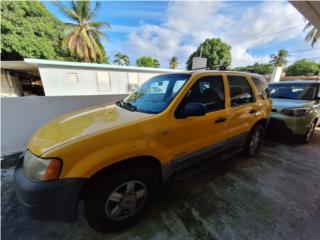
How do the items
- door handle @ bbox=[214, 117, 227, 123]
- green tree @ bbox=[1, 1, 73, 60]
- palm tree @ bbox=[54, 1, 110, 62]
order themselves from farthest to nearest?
palm tree @ bbox=[54, 1, 110, 62]
green tree @ bbox=[1, 1, 73, 60]
door handle @ bbox=[214, 117, 227, 123]

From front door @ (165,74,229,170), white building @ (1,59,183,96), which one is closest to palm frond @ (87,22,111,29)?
white building @ (1,59,183,96)

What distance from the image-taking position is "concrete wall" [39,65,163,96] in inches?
434

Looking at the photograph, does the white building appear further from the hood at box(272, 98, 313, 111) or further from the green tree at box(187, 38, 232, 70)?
the green tree at box(187, 38, 232, 70)

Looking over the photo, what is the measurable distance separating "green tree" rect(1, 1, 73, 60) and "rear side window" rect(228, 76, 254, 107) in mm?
18402

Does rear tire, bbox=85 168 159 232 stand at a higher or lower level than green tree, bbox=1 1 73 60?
lower

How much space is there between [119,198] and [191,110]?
4.24ft

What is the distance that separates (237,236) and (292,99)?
15.2 feet

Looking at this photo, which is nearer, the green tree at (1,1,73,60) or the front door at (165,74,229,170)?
the front door at (165,74,229,170)

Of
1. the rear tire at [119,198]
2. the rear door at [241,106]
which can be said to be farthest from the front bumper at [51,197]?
the rear door at [241,106]

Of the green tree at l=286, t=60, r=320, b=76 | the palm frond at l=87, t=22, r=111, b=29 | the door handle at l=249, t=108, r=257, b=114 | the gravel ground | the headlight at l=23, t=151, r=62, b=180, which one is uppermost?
the palm frond at l=87, t=22, r=111, b=29

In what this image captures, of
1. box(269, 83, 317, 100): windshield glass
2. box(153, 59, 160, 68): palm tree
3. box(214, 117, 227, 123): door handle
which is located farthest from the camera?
box(153, 59, 160, 68): palm tree

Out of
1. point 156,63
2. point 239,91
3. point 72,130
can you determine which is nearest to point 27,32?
point 72,130

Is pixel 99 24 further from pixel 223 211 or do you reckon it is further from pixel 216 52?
pixel 223 211

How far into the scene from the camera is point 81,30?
691 inches
